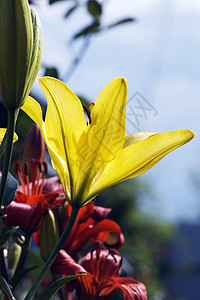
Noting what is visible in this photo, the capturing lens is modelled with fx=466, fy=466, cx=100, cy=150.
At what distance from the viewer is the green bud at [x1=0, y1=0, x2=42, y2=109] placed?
0.67 ft

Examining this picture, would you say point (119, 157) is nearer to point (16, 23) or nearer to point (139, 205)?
point (16, 23)

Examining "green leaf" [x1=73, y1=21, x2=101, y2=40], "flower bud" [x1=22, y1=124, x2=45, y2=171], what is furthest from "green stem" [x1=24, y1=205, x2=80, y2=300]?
"green leaf" [x1=73, y1=21, x2=101, y2=40]

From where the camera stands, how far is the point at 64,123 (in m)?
0.25

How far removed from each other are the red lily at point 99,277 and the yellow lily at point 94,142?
58 millimetres

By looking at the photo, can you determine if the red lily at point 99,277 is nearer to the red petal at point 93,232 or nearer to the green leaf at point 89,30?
the red petal at point 93,232

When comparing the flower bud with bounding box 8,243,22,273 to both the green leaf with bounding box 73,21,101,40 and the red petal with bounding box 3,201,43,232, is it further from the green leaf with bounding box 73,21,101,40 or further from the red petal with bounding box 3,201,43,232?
the green leaf with bounding box 73,21,101,40

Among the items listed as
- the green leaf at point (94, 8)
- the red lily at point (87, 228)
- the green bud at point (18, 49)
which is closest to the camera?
the green bud at point (18, 49)

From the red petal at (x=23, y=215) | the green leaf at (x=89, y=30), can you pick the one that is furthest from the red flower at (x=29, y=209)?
the green leaf at (x=89, y=30)

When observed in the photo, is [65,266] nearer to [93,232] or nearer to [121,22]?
[93,232]

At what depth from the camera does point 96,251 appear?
332 millimetres

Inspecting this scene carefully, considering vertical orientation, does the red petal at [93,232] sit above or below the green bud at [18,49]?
below

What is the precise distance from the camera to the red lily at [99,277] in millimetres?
285

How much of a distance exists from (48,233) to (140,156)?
0.09m

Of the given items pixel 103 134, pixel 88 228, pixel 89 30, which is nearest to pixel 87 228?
pixel 88 228
